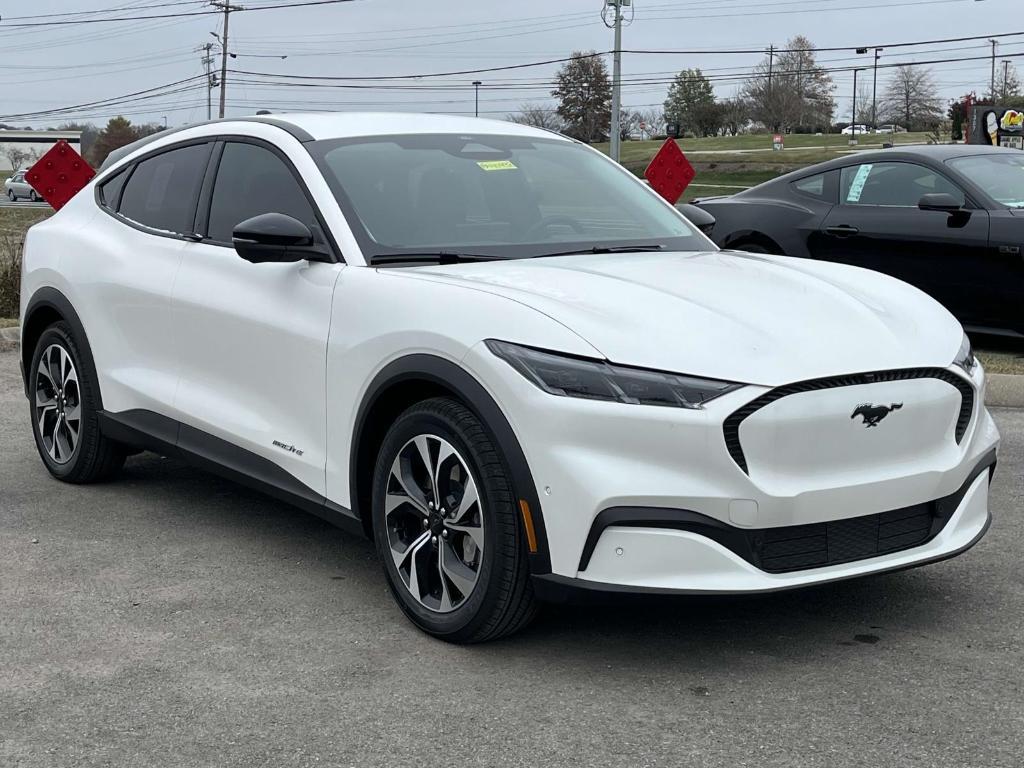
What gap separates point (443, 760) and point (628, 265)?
1926 millimetres

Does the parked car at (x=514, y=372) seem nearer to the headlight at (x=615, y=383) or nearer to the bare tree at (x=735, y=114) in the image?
the headlight at (x=615, y=383)

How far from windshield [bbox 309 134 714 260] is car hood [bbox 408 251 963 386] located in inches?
8.6

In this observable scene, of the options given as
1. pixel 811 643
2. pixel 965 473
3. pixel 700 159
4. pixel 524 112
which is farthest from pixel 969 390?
pixel 524 112

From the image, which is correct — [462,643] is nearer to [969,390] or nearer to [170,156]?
[969,390]

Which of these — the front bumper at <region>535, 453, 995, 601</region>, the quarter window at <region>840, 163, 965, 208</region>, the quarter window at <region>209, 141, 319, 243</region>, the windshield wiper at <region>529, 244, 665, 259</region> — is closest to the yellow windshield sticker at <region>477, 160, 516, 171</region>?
the windshield wiper at <region>529, 244, 665, 259</region>

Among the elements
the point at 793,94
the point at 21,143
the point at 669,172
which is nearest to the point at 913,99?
the point at 793,94

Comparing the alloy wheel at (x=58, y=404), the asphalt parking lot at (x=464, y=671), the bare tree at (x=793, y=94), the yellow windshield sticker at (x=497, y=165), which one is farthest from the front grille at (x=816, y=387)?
the bare tree at (x=793, y=94)

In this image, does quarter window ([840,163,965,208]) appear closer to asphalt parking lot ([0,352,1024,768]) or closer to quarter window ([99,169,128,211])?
asphalt parking lot ([0,352,1024,768])

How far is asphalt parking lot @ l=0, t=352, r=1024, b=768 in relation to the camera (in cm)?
341

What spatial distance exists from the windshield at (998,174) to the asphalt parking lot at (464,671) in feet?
16.2

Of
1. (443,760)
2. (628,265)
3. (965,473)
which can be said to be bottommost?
(443,760)

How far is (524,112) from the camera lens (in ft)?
400

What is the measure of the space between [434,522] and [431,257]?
98 cm

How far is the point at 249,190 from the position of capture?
5305 millimetres
